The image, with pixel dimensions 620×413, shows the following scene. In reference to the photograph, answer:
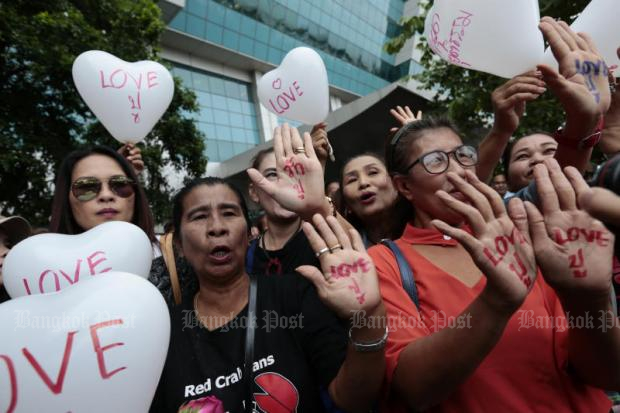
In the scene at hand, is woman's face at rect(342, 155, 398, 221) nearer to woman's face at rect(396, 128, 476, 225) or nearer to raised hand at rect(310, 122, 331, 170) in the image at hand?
raised hand at rect(310, 122, 331, 170)

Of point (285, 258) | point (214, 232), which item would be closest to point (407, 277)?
point (214, 232)

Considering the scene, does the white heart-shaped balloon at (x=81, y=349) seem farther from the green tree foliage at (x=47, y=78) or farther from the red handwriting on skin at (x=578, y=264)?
the green tree foliage at (x=47, y=78)

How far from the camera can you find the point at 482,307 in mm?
1067

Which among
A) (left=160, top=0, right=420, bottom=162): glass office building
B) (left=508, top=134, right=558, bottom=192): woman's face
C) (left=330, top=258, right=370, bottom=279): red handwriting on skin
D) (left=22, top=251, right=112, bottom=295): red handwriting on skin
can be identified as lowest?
(left=330, top=258, right=370, bottom=279): red handwriting on skin

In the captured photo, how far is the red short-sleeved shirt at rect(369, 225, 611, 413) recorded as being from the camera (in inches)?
47.2

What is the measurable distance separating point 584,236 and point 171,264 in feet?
6.06

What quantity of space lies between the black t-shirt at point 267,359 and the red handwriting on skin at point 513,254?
60 centimetres

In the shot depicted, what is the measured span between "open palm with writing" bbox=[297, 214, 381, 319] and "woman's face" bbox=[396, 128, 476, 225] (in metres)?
0.42

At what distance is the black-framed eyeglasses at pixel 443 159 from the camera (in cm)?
152

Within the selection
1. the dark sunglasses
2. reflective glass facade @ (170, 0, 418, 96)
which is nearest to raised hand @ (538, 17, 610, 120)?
the dark sunglasses

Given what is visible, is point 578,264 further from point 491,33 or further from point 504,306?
point 491,33

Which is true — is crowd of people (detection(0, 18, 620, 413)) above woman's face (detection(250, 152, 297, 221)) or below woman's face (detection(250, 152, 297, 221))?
below

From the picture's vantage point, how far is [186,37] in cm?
2253

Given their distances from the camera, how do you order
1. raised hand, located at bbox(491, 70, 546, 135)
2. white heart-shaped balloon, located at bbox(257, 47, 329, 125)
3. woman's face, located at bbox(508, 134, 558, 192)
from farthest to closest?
1. white heart-shaped balloon, located at bbox(257, 47, 329, 125)
2. woman's face, located at bbox(508, 134, 558, 192)
3. raised hand, located at bbox(491, 70, 546, 135)
